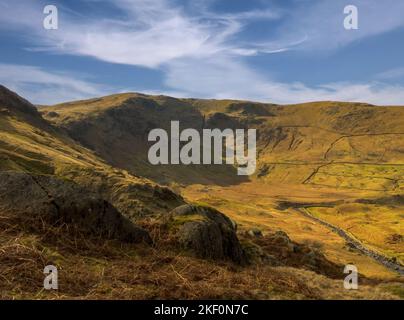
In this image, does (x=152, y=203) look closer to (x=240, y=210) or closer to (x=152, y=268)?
(x=152, y=268)

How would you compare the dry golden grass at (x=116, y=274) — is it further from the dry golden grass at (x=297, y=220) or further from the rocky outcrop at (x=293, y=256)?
the dry golden grass at (x=297, y=220)

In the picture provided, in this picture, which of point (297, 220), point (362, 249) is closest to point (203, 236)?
point (362, 249)

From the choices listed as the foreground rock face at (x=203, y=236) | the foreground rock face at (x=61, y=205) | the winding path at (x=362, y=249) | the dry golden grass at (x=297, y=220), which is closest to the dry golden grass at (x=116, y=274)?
the foreground rock face at (x=61, y=205)

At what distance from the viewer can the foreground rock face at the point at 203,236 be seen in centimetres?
1814

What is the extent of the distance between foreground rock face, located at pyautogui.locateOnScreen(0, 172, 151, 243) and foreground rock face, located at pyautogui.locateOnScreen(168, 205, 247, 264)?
1.86 meters

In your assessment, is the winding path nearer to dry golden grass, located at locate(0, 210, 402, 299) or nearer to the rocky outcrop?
the rocky outcrop

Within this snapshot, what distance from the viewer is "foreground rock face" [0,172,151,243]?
1597 centimetres

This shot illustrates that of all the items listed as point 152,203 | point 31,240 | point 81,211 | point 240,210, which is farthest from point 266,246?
point 240,210

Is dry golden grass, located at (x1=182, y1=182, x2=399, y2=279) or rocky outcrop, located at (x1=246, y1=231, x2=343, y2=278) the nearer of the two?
rocky outcrop, located at (x1=246, y1=231, x2=343, y2=278)

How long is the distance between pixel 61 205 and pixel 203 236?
18.4 ft

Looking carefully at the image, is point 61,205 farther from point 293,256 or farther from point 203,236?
point 293,256

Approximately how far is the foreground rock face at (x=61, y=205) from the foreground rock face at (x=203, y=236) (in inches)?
73.1

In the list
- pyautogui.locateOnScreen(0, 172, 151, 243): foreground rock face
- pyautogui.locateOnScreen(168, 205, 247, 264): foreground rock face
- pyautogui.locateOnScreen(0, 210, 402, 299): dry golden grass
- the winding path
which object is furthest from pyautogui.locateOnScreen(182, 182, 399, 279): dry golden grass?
pyautogui.locateOnScreen(0, 210, 402, 299): dry golden grass

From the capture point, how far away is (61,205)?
646 inches
